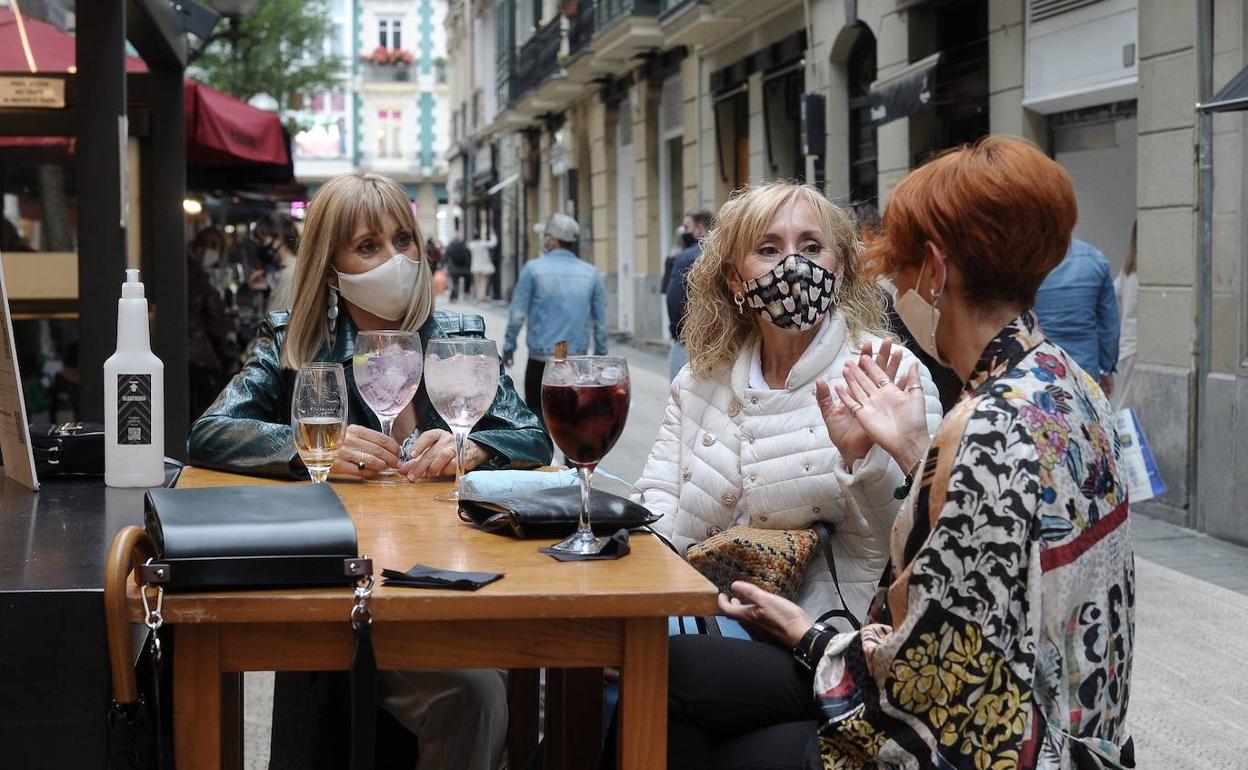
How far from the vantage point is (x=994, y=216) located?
2.16 m

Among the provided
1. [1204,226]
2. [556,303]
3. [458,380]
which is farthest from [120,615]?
[556,303]

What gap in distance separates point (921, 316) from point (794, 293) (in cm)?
79

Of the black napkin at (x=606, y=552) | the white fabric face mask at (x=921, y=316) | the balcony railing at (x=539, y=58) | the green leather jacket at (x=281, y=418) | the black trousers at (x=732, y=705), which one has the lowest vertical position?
the black trousers at (x=732, y=705)

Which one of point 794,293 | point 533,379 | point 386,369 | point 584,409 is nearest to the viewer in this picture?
point 584,409

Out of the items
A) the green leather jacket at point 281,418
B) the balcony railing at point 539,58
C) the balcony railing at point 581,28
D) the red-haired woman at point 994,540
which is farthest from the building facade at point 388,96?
the red-haired woman at point 994,540

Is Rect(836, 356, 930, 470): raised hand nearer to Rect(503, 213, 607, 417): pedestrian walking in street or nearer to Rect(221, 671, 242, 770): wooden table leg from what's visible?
Rect(221, 671, 242, 770): wooden table leg

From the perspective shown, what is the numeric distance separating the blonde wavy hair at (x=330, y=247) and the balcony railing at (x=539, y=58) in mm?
25018

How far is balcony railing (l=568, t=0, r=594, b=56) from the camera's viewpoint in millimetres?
25469

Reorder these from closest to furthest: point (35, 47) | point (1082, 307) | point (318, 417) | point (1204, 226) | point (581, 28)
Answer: point (318, 417) → point (35, 47) → point (1082, 307) → point (1204, 226) → point (581, 28)

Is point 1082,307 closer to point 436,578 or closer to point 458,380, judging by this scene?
point 458,380

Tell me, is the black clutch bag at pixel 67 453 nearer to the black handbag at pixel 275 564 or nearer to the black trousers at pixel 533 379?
the black handbag at pixel 275 564

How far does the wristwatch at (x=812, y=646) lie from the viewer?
7.96ft

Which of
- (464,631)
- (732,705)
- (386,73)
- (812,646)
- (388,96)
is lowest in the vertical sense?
(732,705)

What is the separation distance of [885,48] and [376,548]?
1236cm
